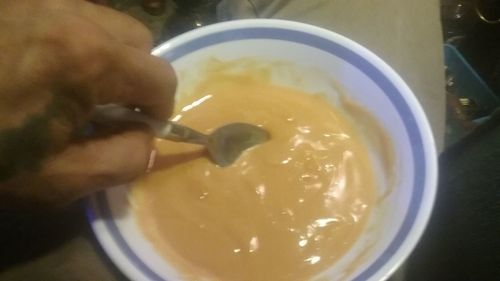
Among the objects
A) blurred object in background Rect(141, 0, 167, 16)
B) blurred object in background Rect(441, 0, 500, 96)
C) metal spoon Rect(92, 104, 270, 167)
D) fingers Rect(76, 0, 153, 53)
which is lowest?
blurred object in background Rect(441, 0, 500, 96)

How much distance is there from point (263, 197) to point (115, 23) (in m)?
0.27

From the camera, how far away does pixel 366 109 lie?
0.73 metres

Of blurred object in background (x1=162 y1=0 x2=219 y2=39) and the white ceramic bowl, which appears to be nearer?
the white ceramic bowl

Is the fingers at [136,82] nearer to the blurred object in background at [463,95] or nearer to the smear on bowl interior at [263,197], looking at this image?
the smear on bowl interior at [263,197]

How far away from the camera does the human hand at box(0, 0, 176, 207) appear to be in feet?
1.40

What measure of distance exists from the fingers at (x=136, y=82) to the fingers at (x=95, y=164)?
35 millimetres

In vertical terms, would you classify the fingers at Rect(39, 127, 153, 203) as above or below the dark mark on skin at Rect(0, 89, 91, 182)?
below

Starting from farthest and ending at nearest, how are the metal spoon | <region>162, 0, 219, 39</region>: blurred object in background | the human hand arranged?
<region>162, 0, 219, 39</region>: blurred object in background, the metal spoon, the human hand

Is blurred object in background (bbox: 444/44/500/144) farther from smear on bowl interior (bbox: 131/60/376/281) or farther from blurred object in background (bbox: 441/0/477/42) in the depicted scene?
smear on bowl interior (bbox: 131/60/376/281)

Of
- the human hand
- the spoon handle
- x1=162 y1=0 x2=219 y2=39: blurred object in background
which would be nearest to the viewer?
the human hand

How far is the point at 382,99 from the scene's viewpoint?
0.70 m

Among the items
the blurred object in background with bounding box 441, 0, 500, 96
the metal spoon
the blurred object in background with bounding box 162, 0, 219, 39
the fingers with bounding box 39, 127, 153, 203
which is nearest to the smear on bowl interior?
the metal spoon

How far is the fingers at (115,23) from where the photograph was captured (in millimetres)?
500

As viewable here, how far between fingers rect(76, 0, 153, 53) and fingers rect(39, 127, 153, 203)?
3.2 inches
